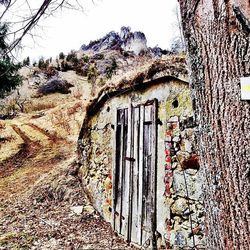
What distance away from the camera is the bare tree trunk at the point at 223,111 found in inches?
A: 58.6

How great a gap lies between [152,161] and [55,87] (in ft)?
59.7

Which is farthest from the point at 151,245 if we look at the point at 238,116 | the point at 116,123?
the point at 238,116

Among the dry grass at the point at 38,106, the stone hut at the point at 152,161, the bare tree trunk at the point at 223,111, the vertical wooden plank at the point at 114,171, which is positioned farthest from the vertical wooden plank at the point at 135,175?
the dry grass at the point at 38,106

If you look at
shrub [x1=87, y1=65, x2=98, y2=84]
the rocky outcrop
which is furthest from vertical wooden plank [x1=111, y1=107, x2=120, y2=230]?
the rocky outcrop

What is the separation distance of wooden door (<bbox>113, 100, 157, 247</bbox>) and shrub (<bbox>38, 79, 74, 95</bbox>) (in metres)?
16.8

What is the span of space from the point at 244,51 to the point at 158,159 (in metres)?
2.79

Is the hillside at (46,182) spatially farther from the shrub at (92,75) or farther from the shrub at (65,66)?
the shrub at (65,66)

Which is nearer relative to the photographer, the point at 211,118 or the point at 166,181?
the point at 211,118

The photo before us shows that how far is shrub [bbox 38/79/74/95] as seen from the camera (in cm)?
2134

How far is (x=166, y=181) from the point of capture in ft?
13.2

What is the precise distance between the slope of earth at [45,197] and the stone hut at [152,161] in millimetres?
403

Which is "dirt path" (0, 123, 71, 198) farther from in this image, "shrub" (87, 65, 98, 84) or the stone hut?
"shrub" (87, 65, 98, 84)

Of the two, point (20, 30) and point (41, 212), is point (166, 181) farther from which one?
point (41, 212)

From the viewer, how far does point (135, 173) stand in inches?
183
